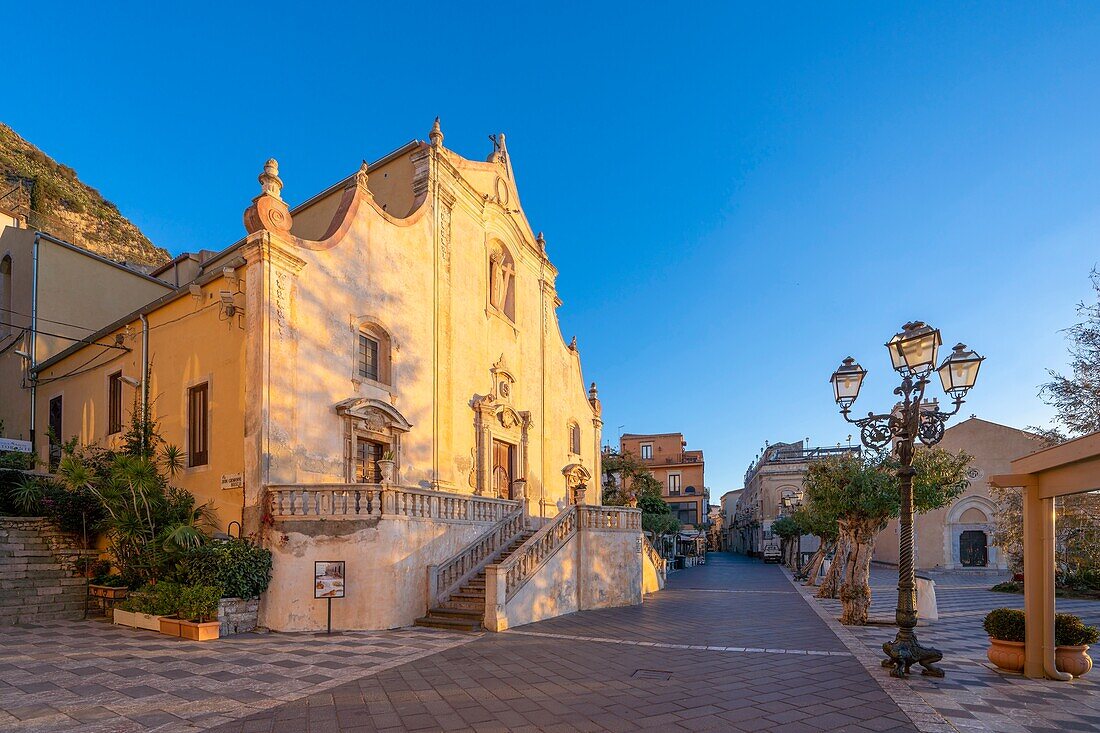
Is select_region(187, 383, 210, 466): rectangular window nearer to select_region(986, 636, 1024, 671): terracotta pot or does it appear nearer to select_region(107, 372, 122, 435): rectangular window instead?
select_region(107, 372, 122, 435): rectangular window

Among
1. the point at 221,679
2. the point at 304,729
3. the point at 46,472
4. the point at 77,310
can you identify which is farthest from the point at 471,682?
the point at 77,310

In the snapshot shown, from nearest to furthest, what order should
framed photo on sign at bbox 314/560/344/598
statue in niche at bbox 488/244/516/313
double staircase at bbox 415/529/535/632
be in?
framed photo on sign at bbox 314/560/344/598 → double staircase at bbox 415/529/535/632 → statue in niche at bbox 488/244/516/313

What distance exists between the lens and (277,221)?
46.3 feet

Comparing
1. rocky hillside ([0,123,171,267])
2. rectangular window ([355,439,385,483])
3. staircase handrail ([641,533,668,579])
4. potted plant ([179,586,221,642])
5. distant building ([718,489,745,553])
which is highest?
rocky hillside ([0,123,171,267])

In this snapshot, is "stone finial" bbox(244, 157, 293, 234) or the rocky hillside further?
the rocky hillside

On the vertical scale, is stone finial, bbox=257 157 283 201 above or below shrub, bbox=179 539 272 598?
above

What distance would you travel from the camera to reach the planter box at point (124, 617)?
41.9 ft

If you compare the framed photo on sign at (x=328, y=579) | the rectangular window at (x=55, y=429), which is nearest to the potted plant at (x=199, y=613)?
the framed photo on sign at (x=328, y=579)

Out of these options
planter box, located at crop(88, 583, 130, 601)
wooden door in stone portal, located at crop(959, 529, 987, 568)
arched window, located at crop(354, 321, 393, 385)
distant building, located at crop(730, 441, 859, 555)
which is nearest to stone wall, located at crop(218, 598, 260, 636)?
planter box, located at crop(88, 583, 130, 601)

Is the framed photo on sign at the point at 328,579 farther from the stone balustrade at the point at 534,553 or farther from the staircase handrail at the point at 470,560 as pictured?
the stone balustrade at the point at 534,553

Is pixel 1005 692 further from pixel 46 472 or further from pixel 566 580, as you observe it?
pixel 46 472

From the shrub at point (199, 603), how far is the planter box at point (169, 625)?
0.48 ft

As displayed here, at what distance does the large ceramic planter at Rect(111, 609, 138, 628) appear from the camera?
12781 millimetres

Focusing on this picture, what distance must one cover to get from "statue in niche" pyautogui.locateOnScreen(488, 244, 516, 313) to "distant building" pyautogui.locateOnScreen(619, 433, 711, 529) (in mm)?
43954
